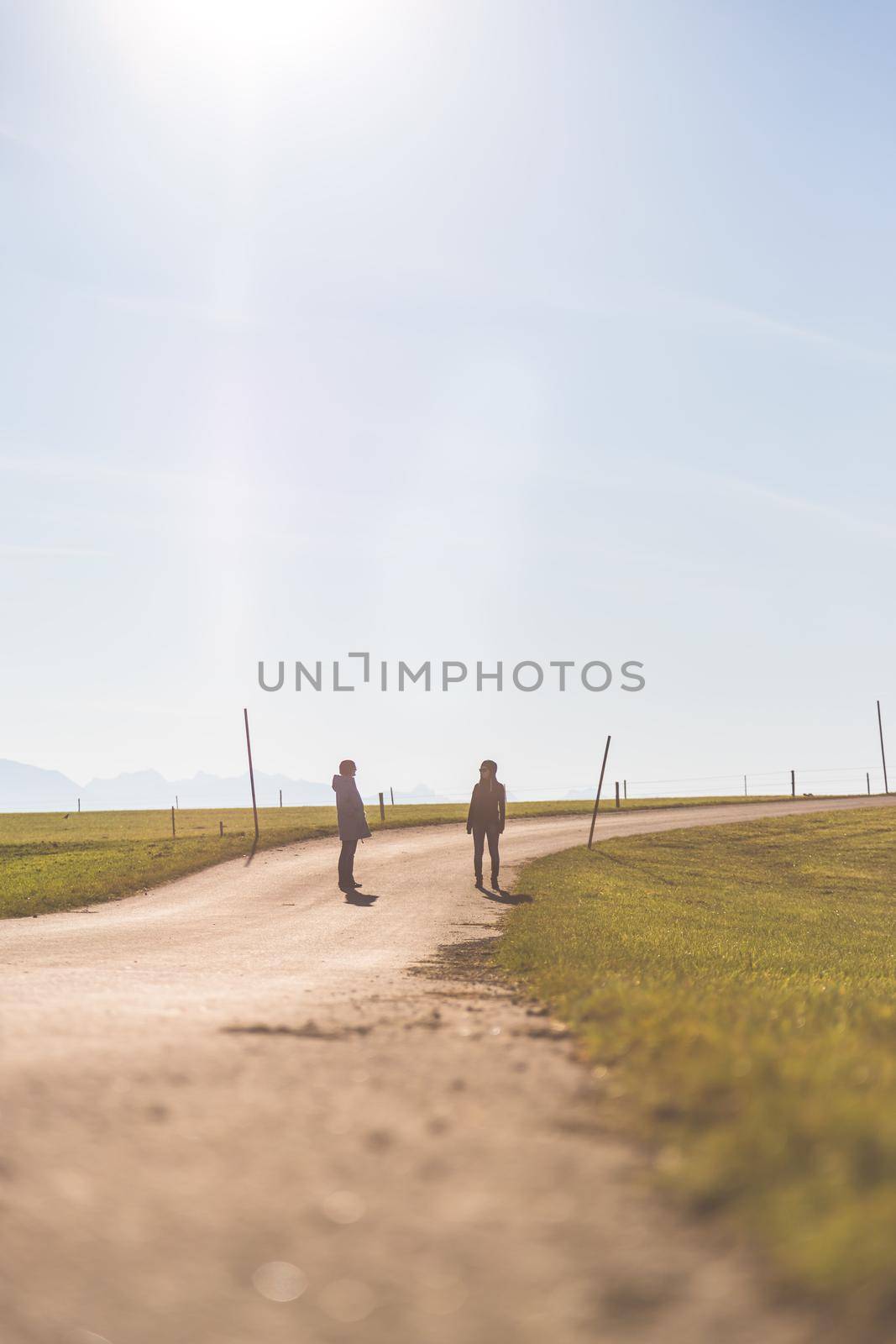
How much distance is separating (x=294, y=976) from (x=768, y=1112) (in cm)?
648

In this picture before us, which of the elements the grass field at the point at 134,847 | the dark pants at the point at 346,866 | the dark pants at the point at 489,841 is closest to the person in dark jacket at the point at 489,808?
the dark pants at the point at 489,841

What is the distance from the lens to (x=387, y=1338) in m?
2.05

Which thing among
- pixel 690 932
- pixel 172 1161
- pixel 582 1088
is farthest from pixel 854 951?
pixel 172 1161

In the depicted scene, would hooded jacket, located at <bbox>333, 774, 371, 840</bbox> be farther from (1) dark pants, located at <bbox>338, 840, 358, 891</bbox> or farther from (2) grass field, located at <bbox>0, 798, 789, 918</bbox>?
(2) grass field, located at <bbox>0, 798, 789, 918</bbox>

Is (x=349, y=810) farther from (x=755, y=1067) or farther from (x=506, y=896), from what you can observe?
(x=755, y=1067)

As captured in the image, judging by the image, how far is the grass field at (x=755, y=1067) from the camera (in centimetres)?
227

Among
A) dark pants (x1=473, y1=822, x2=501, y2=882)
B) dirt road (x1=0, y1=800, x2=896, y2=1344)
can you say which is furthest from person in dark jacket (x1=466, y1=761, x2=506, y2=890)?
dirt road (x1=0, y1=800, x2=896, y2=1344)

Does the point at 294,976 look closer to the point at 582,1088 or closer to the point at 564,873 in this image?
the point at 582,1088

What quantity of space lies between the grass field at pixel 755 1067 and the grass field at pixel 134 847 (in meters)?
8.99

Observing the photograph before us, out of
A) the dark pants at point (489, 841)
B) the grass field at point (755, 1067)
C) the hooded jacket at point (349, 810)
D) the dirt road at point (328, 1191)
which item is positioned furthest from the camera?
the hooded jacket at point (349, 810)

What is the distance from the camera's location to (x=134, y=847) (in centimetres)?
2997

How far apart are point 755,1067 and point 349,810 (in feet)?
55.5

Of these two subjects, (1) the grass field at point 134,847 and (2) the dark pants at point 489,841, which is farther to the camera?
(2) the dark pants at point 489,841

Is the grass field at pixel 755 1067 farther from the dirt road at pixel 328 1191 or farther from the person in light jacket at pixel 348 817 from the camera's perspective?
the person in light jacket at pixel 348 817
